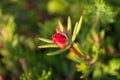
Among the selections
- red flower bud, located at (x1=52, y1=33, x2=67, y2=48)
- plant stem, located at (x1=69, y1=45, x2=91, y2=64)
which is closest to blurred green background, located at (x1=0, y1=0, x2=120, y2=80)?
plant stem, located at (x1=69, y1=45, x2=91, y2=64)

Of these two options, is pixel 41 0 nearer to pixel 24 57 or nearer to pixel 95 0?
pixel 24 57

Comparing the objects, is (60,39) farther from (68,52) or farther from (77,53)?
(68,52)

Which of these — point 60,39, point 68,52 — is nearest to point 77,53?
point 60,39

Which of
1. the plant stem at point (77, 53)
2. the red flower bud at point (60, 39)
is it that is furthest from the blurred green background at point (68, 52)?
the red flower bud at point (60, 39)

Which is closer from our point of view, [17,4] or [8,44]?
[8,44]

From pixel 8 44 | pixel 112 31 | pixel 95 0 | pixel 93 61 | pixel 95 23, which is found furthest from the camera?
pixel 112 31

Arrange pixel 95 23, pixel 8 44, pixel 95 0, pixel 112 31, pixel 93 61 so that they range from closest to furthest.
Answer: pixel 95 0 → pixel 93 61 → pixel 95 23 → pixel 8 44 → pixel 112 31

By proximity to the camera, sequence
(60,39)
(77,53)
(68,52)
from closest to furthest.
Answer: (60,39)
(77,53)
(68,52)

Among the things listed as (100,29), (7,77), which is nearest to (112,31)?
(100,29)
